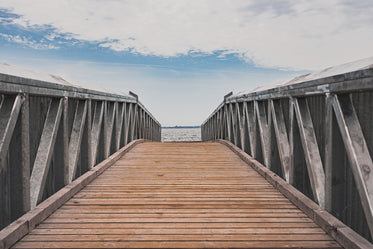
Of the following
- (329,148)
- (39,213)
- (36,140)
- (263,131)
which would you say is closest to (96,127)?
(36,140)

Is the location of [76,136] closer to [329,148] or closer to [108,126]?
[108,126]

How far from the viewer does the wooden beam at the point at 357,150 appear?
1995 millimetres

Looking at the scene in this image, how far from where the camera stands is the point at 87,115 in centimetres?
420

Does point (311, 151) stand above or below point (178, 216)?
above

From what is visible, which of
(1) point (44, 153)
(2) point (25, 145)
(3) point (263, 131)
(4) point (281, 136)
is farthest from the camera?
(3) point (263, 131)

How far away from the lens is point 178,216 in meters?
2.88

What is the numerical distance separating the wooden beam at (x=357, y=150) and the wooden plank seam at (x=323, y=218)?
25 cm

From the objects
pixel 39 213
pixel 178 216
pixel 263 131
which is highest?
pixel 263 131

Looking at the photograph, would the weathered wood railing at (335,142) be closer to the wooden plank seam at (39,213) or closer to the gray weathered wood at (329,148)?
the gray weathered wood at (329,148)

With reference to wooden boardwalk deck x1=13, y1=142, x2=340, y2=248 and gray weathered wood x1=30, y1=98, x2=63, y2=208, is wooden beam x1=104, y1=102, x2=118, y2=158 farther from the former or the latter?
gray weathered wood x1=30, y1=98, x2=63, y2=208

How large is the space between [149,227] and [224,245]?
0.70 metres

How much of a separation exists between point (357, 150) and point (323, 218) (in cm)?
74

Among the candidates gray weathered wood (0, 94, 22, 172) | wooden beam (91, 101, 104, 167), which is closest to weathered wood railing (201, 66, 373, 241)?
gray weathered wood (0, 94, 22, 172)

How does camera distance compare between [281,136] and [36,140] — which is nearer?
[36,140]
